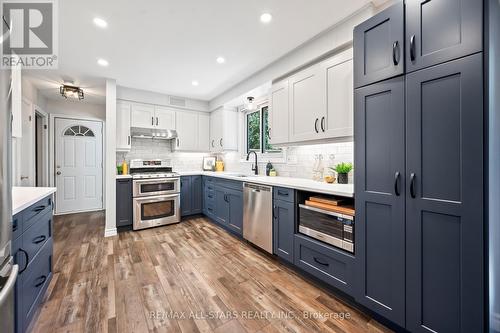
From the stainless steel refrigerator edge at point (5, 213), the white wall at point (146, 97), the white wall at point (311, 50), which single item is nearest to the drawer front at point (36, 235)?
the stainless steel refrigerator edge at point (5, 213)

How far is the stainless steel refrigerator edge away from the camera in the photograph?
0.81 m

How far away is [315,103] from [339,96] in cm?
30

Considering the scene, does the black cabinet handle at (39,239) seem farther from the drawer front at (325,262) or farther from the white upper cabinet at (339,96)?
the white upper cabinet at (339,96)

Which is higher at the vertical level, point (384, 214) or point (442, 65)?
point (442, 65)

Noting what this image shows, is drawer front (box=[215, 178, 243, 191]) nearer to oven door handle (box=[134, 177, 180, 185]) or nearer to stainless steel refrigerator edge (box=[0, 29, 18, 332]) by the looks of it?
oven door handle (box=[134, 177, 180, 185])

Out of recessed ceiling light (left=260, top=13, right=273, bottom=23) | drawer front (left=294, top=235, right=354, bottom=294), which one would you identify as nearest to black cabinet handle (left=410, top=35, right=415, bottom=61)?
recessed ceiling light (left=260, top=13, right=273, bottom=23)

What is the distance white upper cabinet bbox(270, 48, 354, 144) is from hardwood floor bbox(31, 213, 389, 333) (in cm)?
→ 156

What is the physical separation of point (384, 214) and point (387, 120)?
658 millimetres

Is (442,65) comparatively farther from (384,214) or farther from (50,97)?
(50,97)

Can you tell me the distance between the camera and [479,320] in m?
1.12

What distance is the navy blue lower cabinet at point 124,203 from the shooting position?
11.9ft

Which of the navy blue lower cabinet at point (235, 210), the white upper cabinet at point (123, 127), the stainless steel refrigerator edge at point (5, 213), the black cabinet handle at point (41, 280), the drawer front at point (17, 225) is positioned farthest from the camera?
the white upper cabinet at point (123, 127)

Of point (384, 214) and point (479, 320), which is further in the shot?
point (384, 214)

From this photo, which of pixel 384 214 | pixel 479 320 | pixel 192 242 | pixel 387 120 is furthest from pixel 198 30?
pixel 479 320
